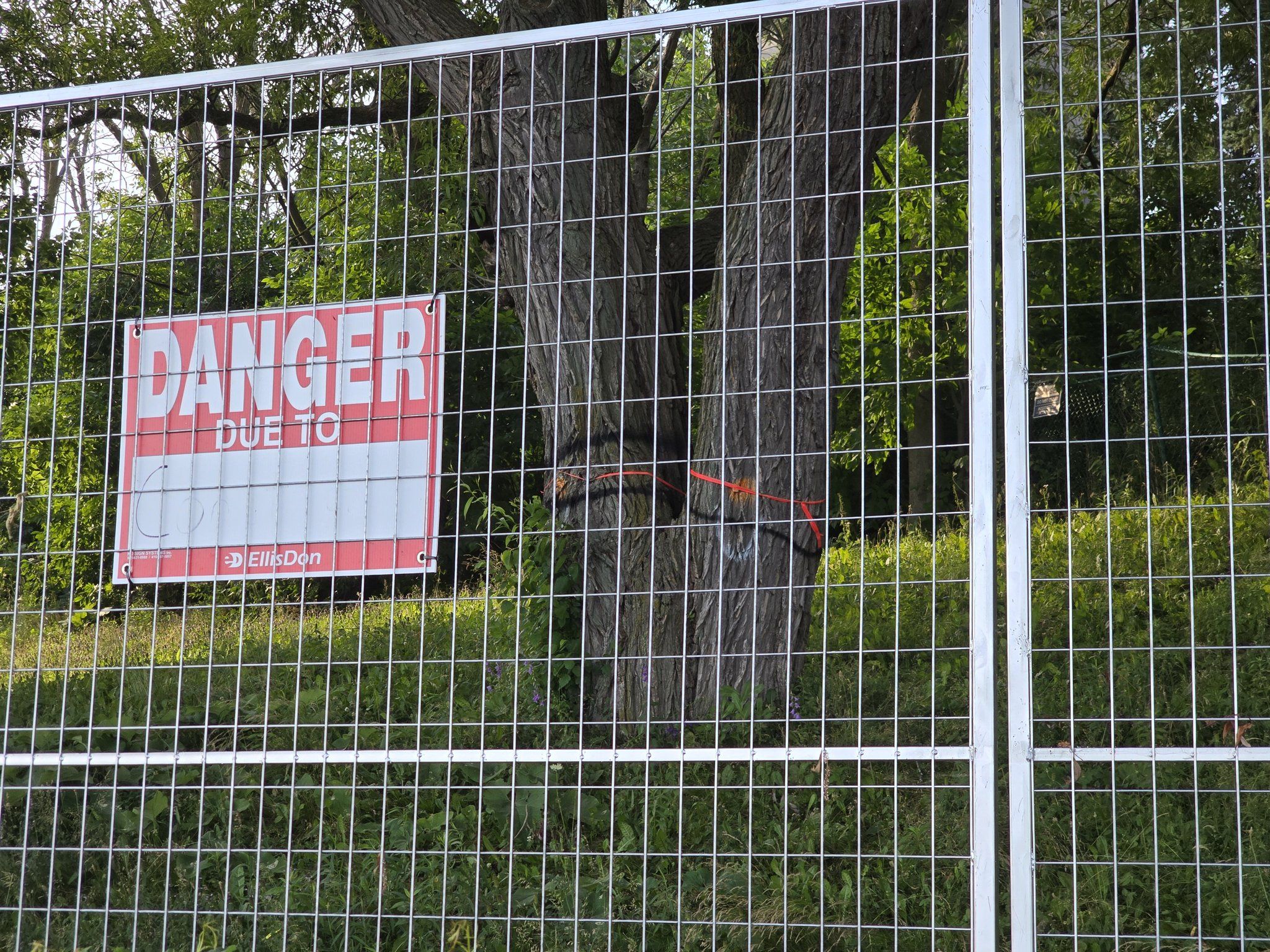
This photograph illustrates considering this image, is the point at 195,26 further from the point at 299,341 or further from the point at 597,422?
the point at 299,341

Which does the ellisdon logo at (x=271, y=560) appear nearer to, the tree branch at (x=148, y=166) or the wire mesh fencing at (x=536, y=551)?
the wire mesh fencing at (x=536, y=551)

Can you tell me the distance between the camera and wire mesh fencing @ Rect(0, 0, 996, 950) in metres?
3.09

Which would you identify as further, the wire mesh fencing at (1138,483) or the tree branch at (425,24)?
the tree branch at (425,24)

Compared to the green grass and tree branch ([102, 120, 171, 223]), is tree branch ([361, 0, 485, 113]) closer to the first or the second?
tree branch ([102, 120, 171, 223])

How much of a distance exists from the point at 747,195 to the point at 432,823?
9.10 ft

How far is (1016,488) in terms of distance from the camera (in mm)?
2707

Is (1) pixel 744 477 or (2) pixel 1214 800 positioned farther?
(1) pixel 744 477

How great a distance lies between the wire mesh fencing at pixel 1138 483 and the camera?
268 cm

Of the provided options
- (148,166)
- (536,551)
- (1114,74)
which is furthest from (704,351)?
(1114,74)

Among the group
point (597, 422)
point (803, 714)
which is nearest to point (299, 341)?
point (597, 422)

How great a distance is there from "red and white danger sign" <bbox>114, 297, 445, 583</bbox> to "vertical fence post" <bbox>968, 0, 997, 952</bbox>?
140cm

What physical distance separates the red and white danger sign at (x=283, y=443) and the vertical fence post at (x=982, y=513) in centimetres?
140

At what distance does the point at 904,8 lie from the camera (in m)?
4.73

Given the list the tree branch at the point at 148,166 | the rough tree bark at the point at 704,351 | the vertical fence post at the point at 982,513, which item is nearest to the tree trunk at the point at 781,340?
the rough tree bark at the point at 704,351
